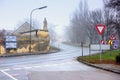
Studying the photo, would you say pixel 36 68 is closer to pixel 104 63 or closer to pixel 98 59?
pixel 104 63

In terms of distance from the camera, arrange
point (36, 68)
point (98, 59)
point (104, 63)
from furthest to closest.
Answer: point (98, 59), point (104, 63), point (36, 68)

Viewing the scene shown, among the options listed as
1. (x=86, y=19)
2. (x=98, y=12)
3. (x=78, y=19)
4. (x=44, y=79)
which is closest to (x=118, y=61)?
(x=44, y=79)

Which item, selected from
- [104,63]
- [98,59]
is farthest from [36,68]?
[98,59]

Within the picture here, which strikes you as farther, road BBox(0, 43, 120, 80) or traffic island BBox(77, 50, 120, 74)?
traffic island BBox(77, 50, 120, 74)

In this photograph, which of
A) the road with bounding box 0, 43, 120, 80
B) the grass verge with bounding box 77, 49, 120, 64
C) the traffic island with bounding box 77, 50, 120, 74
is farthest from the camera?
the grass verge with bounding box 77, 49, 120, 64

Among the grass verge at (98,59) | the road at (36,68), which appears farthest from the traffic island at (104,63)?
the road at (36,68)

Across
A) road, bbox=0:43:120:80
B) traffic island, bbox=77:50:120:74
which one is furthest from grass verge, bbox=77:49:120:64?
road, bbox=0:43:120:80

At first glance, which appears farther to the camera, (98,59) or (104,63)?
(98,59)

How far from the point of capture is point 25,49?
47938mm

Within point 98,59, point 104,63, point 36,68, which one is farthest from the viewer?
point 98,59

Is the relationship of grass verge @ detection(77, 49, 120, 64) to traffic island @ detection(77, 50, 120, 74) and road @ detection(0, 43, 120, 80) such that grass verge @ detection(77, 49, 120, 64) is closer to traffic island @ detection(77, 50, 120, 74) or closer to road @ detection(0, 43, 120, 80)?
traffic island @ detection(77, 50, 120, 74)

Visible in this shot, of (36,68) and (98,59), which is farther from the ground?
(98,59)

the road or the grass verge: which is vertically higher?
the grass verge

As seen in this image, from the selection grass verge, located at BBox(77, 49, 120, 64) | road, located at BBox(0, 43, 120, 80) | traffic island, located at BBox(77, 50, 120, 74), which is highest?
grass verge, located at BBox(77, 49, 120, 64)
